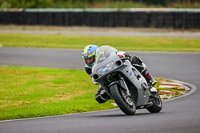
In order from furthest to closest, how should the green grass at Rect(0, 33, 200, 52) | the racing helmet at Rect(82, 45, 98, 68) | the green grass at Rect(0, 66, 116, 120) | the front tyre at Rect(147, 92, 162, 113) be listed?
the green grass at Rect(0, 33, 200, 52), the green grass at Rect(0, 66, 116, 120), the front tyre at Rect(147, 92, 162, 113), the racing helmet at Rect(82, 45, 98, 68)

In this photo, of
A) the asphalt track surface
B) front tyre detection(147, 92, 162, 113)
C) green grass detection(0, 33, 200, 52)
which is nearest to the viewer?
the asphalt track surface

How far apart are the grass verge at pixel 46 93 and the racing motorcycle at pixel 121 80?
1583 mm

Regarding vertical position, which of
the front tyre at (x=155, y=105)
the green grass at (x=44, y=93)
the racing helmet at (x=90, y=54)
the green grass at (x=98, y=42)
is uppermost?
the racing helmet at (x=90, y=54)

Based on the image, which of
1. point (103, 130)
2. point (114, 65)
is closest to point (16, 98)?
point (114, 65)

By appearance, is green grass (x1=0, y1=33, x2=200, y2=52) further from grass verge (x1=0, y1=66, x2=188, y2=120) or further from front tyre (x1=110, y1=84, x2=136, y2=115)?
front tyre (x1=110, y1=84, x2=136, y2=115)

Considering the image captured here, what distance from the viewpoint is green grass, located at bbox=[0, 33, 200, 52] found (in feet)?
89.2

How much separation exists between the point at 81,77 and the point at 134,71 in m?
6.47

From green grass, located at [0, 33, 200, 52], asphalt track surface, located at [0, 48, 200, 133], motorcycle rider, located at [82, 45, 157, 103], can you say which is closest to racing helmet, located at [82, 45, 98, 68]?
motorcycle rider, located at [82, 45, 157, 103]

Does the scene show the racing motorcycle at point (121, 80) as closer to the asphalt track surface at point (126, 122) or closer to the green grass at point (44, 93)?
the asphalt track surface at point (126, 122)

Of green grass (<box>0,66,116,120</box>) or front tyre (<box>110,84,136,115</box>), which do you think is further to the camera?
green grass (<box>0,66,116,120</box>)

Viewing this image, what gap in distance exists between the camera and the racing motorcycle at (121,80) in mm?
8695

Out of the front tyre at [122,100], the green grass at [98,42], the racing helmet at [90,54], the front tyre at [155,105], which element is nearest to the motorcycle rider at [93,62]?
the racing helmet at [90,54]

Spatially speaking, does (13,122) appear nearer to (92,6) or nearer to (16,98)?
(16,98)

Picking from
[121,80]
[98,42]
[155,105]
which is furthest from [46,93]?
[98,42]
